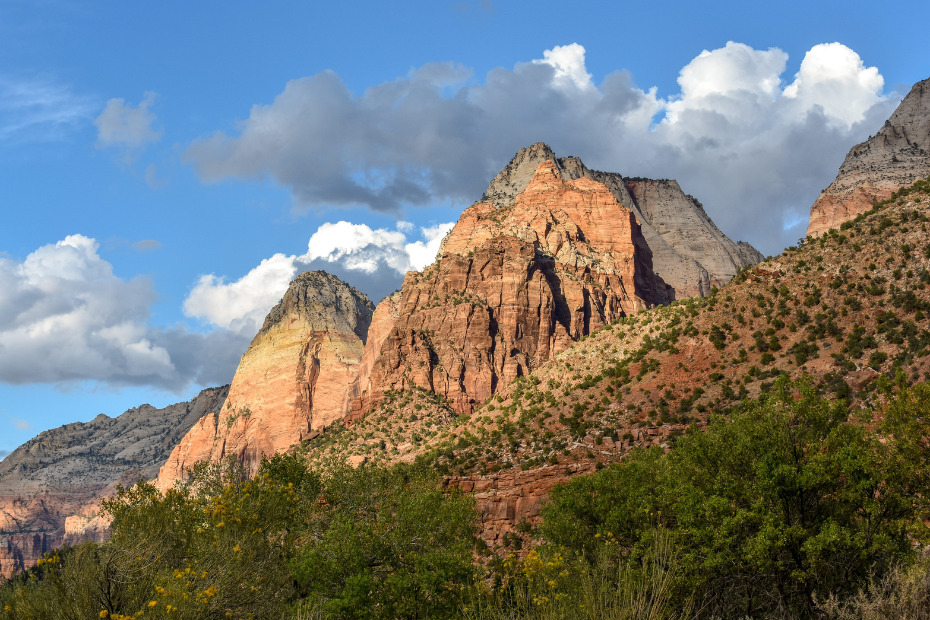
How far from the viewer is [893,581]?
26.1 metres

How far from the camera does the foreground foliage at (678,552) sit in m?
24.9

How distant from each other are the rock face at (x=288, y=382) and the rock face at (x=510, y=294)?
13090 mm

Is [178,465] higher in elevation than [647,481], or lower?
higher

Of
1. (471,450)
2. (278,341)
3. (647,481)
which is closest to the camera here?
(647,481)

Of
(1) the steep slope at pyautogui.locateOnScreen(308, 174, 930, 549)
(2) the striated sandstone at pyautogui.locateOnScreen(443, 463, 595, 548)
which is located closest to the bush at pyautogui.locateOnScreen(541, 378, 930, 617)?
(1) the steep slope at pyautogui.locateOnScreen(308, 174, 930, 549)

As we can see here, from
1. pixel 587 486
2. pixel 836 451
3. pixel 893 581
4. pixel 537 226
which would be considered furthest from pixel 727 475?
pixel 537 226

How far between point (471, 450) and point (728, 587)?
33076mm

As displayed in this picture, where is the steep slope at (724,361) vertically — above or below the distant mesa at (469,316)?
below

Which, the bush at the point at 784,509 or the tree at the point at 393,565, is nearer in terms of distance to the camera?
the bush at the point at 784,509

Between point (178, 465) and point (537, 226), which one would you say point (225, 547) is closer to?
point (537, 226)

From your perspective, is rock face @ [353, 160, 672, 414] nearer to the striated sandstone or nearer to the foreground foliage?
the striated sandstone

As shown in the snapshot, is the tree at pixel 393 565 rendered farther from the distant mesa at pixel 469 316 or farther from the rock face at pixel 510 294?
the rock face at pixel 510 294

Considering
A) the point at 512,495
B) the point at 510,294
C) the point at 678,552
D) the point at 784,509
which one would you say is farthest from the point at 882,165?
the point at 678,552

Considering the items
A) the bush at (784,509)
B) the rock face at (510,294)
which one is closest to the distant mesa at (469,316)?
the rock face at (510,294)
